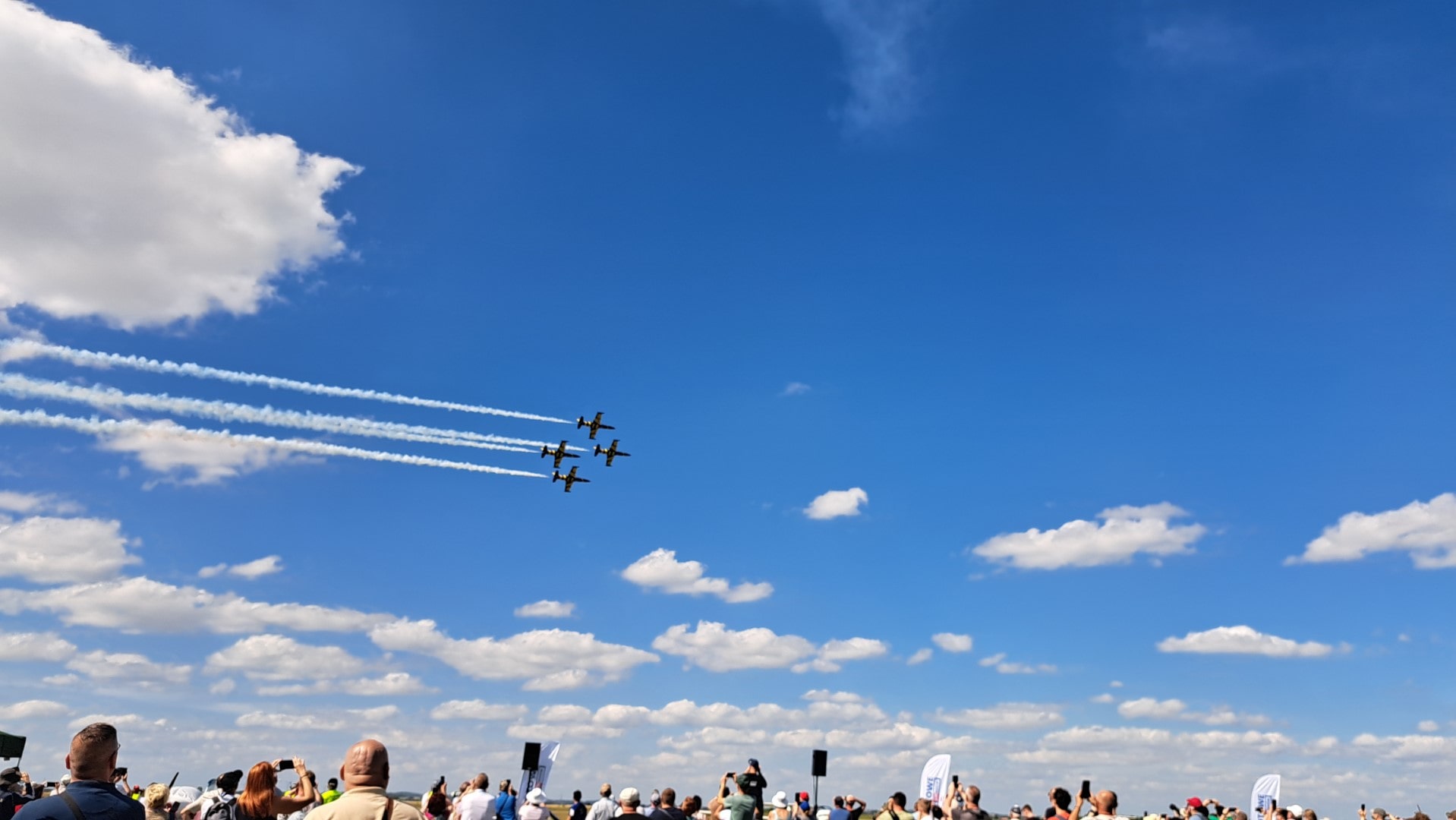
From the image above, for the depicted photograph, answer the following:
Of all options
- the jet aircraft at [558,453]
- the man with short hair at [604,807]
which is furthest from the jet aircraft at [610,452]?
the man with short hair at [604,807]

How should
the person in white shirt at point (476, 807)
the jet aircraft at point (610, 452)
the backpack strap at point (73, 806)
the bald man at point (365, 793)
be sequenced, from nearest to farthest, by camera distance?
1. the backpack strap at point (73, 806)
2. the bald man at point (365, 793)
3. the person in white shirt at point (476, 807)
4. the jet aircraft at point (610, 452)

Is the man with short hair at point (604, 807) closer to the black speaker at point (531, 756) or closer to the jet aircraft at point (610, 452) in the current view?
the black speaker at point (531, 756)

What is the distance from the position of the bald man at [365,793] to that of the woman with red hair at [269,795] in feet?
13.3

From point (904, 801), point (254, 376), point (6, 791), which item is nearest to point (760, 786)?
point (904, 801)

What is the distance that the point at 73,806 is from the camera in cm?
568

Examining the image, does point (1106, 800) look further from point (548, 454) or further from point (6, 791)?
point (548, 454)

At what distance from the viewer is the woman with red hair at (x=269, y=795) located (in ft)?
30.8

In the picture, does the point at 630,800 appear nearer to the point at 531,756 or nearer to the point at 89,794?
the point at 89,794

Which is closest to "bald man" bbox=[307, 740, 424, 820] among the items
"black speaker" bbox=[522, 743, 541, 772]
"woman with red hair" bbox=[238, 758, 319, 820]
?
"woman with red hair" bbox=[238, 758, 319, 820]

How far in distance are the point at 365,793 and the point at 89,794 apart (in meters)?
1.55

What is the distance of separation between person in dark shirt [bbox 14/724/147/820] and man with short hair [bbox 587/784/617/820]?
12.6m

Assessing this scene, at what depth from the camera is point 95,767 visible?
19.1 feet

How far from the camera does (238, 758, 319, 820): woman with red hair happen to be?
940 cm

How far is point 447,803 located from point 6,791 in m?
7.82
